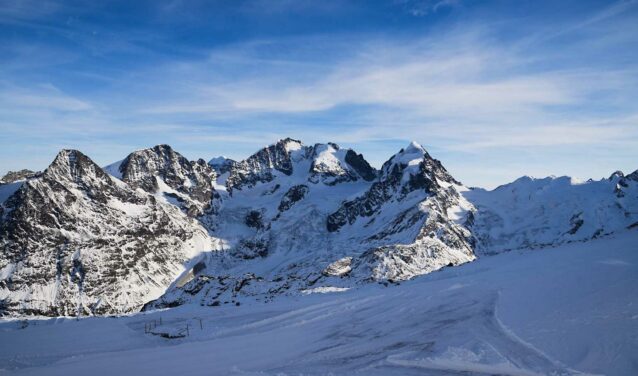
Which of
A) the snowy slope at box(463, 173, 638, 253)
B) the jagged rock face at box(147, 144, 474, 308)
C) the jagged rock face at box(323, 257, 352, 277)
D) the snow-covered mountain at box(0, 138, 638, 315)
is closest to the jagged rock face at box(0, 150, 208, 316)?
the snow-covered mountain at box(0, 138, 638, 315)

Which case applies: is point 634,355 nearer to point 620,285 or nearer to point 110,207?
point 620,285

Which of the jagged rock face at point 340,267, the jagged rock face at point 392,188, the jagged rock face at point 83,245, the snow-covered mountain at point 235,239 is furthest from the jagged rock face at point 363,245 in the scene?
the jagged rock face at point 83,245

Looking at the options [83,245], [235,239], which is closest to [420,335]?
[83,245]

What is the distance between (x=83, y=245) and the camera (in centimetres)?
15388

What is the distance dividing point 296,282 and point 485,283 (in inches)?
2186

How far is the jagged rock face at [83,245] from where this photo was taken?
135375 millimetres

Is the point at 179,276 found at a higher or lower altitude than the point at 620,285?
lower

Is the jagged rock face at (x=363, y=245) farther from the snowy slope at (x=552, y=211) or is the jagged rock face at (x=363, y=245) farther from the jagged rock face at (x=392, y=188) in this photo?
the snowy slope at (x=552, y=211)

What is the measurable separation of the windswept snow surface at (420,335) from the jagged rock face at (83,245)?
11781 cm

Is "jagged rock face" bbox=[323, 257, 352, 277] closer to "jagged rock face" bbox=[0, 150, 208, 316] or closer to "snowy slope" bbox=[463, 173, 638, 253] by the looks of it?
"snowy slope" bbox=[463, 173, 638, 253]

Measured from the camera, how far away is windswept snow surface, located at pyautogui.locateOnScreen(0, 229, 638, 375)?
573 inches

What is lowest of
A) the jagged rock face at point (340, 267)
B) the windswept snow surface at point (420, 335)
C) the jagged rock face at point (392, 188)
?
the jagged rock face at point (340, 267)

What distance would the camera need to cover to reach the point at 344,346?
63.6ft

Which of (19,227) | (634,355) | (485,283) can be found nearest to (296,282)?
(485,283)
